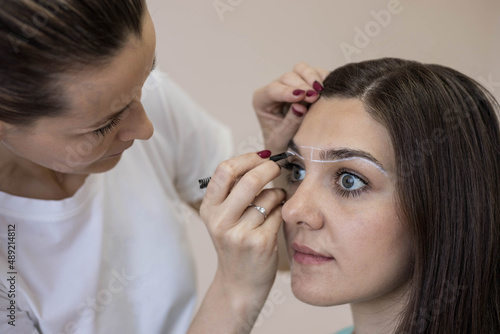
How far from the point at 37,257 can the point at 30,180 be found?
0.53 ft

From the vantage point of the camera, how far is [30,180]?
1.10 m

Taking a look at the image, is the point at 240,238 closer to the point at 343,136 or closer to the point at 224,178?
the point at 224,178

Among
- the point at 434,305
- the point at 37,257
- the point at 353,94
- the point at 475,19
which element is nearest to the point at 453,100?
the point at 353,94

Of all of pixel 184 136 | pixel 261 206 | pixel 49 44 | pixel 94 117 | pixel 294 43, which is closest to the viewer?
pixel 49 44

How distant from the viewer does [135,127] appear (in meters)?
0.99

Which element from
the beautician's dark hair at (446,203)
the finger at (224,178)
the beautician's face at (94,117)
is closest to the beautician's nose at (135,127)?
the beautician's face at (94,117)

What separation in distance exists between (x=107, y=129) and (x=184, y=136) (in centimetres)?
53

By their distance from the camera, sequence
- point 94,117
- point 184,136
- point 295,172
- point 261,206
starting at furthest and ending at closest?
point 184,136 < point 295,172 < point 261,206 < point 94,117

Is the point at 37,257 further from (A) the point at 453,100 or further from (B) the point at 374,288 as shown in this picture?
(A) the point at 453,100

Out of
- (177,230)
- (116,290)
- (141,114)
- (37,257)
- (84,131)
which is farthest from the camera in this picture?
(177,230)


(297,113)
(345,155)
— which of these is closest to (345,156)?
(345,155)

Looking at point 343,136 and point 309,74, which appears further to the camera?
point 309,74

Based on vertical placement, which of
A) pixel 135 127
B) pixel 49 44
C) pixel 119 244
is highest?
pixel 49 44

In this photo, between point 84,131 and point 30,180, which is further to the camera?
point 30,180
